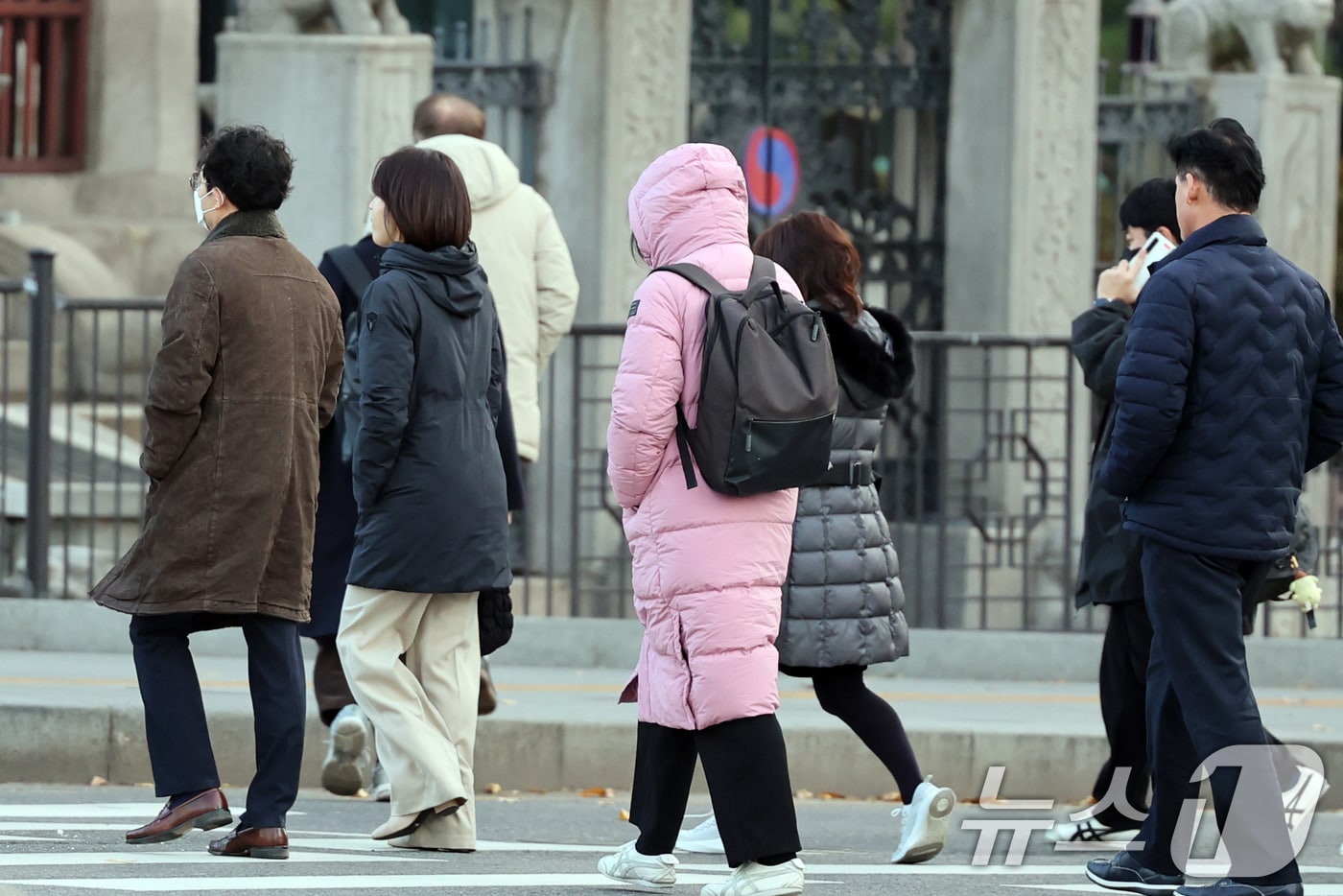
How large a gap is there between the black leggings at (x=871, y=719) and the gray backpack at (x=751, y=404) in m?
1.15

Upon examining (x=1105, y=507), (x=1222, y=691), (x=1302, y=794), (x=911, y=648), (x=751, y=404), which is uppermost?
(x=751, y=404)

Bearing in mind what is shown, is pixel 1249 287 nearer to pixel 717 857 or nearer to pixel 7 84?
pixel 717 857

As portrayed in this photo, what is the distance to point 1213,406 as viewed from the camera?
6328 millimetres

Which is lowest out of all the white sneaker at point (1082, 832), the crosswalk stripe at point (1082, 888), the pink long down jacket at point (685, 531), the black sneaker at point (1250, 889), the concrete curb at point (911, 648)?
the crosswalk stripe at point (1082, 888)

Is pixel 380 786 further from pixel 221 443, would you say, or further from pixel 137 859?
pixel 221 443

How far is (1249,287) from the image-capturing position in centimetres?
635

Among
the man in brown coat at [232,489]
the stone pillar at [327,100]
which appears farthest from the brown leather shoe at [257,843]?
Answer: the stone pillar at [327,100]

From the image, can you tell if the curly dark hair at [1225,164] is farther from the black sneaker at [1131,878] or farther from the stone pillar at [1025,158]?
the stone pillar at [1025,158]

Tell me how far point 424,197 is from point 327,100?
16.8ft

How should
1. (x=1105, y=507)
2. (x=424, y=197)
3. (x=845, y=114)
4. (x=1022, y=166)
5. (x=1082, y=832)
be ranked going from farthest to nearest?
(x=845, y=114), (x=1022, y=166), (x=1082, y=832), (x=1105, y=507), (x=424, y=197)

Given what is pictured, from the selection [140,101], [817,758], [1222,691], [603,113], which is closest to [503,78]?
[603,113]

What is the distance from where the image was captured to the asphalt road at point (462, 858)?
6.48 m

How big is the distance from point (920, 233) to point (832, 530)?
7158mm

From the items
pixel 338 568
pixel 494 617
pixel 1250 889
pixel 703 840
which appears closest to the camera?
pixel 1250 889
